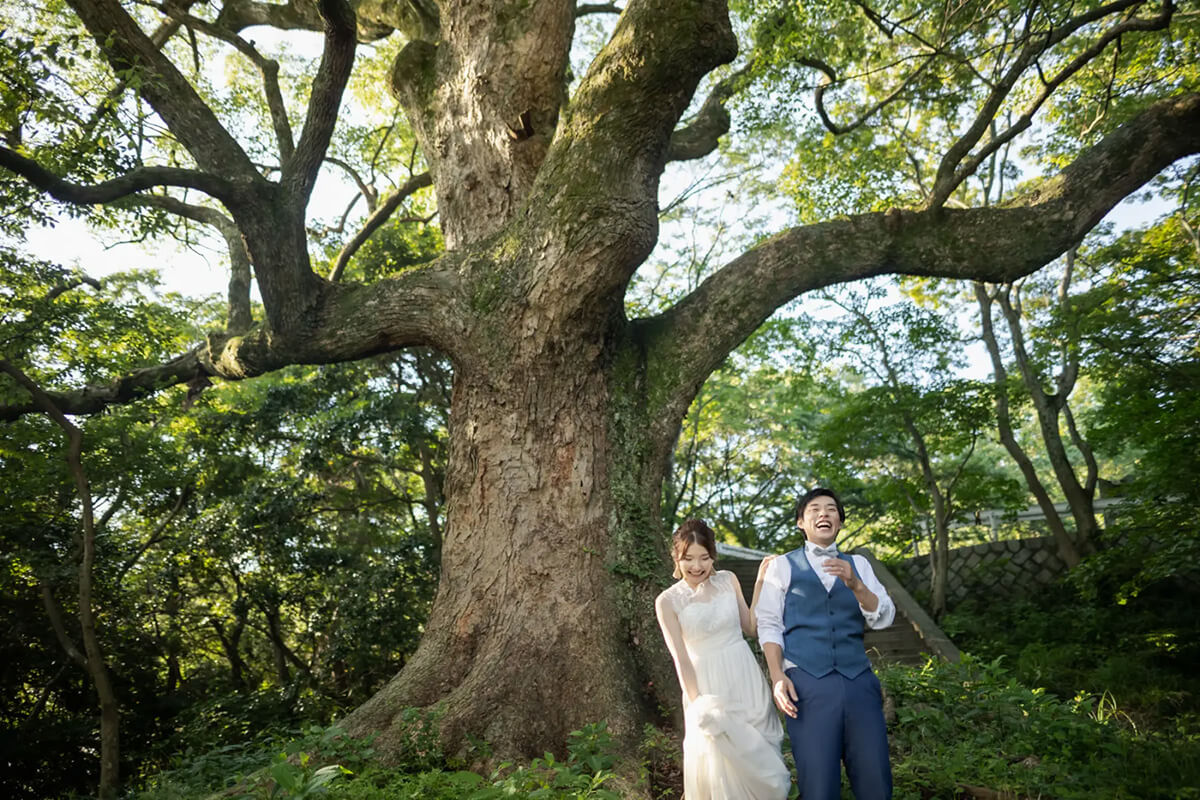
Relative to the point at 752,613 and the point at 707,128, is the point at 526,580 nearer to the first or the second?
the point at 752,613

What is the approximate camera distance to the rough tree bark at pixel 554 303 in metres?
4.79

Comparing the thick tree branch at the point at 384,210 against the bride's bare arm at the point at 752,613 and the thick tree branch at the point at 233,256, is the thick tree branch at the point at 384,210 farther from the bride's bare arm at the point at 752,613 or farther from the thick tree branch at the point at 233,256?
the bride's bare arm at the point at 752,613

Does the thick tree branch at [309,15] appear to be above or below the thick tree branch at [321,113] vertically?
above

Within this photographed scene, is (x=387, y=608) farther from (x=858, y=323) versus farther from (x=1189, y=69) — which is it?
(x=1189, y=69)

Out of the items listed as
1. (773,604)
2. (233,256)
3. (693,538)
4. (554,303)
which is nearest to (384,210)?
(233,256)

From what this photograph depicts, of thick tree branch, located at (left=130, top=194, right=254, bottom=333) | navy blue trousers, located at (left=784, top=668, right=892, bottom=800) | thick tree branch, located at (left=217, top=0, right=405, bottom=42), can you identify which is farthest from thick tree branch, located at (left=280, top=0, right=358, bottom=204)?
navy blue trousers, located at (left=784, top=668, right=892, bottom=800)

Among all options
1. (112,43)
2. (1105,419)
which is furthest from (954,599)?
(112,43)

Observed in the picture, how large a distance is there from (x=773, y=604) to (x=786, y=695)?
354mm

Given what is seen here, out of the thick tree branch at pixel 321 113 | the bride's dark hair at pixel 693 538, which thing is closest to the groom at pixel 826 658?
the bride's dark hair at pixel 693 538

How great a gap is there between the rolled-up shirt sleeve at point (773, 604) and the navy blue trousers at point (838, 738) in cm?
21

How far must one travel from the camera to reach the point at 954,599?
40.4 ft

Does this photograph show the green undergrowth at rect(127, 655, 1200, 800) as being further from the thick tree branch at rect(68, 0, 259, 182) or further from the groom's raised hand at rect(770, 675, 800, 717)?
the thick tree branch at rect(68, 0, 259, 182)

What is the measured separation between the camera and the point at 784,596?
122 inches

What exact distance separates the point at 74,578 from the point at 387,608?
340 centimetres
